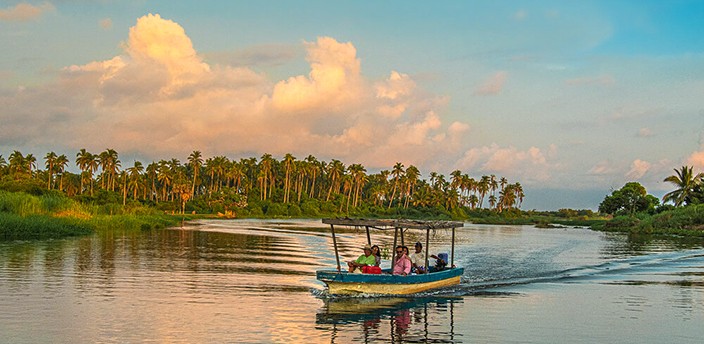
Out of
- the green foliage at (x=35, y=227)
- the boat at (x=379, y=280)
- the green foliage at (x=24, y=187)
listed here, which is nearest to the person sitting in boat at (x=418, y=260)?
the boat at (x=379, y=280)

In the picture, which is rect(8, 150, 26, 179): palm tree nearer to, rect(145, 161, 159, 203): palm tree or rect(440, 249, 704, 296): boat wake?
rect(145, 161, 159, 203): palm tree

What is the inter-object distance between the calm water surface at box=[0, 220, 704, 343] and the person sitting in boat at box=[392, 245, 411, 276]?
3.42 feet

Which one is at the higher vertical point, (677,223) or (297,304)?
(677,223)

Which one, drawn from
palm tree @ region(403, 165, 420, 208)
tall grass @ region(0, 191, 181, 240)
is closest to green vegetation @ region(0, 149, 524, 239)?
palm tree @ region(403, 165, 420, 208)

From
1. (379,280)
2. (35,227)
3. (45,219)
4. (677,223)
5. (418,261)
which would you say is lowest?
(379,280)

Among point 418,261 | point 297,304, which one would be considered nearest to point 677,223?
point 418,261

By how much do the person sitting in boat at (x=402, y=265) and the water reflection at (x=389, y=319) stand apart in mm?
1093

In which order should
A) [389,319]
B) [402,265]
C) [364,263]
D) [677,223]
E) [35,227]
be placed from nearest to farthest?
[389,319] < [402,265] < [364,263] < [35,227] < [677,223]

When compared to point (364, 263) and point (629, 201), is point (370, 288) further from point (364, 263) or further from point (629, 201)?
point (629, 201)

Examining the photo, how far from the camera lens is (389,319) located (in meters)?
19.8

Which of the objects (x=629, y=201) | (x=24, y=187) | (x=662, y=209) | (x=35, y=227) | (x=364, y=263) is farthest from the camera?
(x=629, y=201)

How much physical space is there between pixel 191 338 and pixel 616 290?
19.1 metres

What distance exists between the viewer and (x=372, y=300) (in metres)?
23.4

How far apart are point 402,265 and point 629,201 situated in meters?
114
